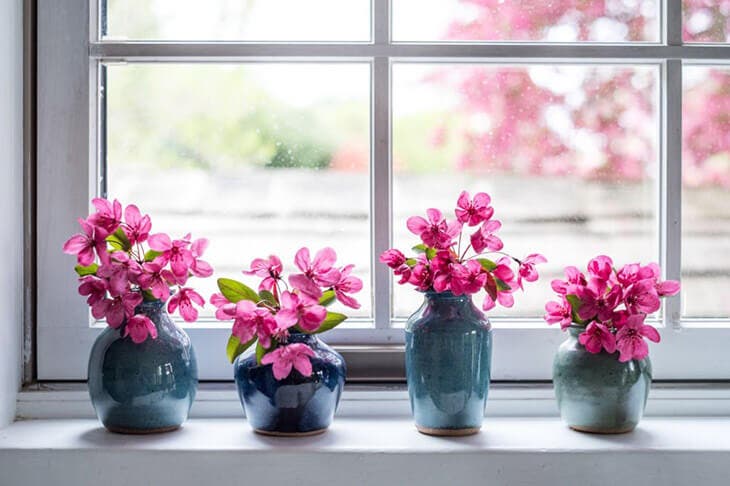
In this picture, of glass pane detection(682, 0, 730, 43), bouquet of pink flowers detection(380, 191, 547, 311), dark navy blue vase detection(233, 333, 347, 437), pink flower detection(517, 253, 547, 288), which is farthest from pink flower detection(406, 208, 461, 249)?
glass pane detection(682, 0, 730, 43)

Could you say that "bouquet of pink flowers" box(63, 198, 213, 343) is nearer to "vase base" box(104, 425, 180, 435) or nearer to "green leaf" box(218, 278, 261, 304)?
"green leaf" box(218, 278, 261, 304)

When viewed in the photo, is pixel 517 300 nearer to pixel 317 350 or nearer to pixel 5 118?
pixel 317 350

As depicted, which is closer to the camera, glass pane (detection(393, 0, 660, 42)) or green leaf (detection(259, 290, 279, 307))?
green leaf (detection(259, 290, 279, 307))

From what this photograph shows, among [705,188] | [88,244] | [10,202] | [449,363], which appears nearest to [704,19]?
[705,188]

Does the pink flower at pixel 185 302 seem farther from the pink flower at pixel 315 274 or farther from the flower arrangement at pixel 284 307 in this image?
the pink flower at pixel 315 274

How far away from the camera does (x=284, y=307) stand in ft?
3.82

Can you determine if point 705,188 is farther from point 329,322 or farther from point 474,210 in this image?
point 329,322

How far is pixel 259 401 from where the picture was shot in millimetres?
1185

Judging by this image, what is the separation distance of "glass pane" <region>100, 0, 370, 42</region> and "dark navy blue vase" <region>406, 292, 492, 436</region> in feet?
1.62

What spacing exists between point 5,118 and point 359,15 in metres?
0.58

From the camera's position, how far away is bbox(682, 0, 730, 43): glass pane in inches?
55.6

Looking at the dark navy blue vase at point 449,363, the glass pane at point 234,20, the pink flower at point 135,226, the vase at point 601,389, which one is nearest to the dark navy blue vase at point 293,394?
the dark navy blue vase at point 449,363

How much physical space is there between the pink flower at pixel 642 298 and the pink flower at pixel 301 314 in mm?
432

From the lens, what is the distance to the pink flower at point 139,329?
3.83 ft
